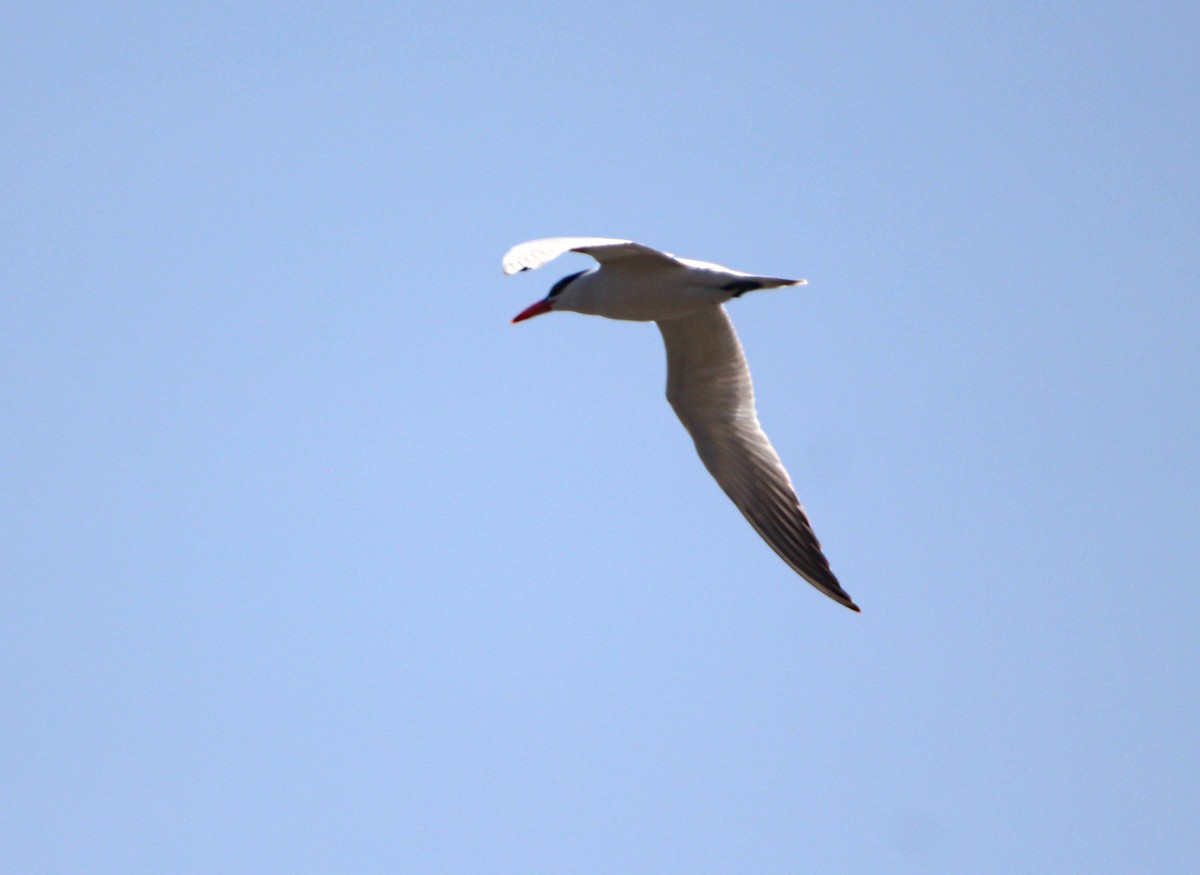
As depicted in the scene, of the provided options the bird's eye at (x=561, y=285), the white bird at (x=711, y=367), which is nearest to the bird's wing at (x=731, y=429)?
the white bird at (x=711, y=367)

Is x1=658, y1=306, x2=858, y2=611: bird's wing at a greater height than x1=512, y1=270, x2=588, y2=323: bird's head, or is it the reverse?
x1=512, y1=270, x2=588, y2=323: bird's head

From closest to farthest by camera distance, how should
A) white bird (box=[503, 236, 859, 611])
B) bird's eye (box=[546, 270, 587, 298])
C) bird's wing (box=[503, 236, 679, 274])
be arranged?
Result: bird's wing (box=[503, 236, 679, 274]) < white bird (box=[503, 236, 859, 611]) < bird's eye (box=[546, 270, 587, 298])

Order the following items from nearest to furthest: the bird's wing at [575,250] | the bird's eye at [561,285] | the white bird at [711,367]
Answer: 1. the bird's wing at [575,250]
2. the white bird at [711,367]
3. the bird's eye at [561,285]

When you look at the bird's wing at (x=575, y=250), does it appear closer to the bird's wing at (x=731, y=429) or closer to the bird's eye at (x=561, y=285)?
the bird's eye at (x=561, y=285)

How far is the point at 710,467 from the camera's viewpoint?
12148mm

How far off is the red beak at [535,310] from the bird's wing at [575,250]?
724mm

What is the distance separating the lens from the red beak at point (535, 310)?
1111 cm

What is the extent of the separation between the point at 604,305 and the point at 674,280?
0.60 metres

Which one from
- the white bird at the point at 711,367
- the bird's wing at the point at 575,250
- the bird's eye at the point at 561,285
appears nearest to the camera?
the bird's wing at the point at 575,250

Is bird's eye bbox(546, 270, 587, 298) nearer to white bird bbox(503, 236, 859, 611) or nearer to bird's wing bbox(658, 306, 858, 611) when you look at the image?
white bird bbox(503, 236, 859, 611)

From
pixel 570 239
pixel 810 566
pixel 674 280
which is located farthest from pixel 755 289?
pixel 810 566

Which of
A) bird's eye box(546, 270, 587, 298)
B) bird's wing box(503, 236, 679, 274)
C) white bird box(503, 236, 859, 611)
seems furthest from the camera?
bird's eye box(546, 270, 587, 298)

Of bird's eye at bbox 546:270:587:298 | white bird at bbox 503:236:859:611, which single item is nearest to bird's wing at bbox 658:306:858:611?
white bird at bbox 503:236:859:611

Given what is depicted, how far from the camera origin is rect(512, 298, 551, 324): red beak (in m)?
11.1
